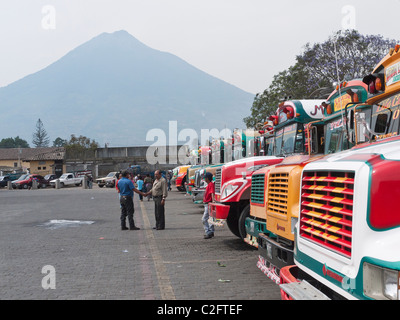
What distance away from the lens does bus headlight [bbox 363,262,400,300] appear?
115 inches

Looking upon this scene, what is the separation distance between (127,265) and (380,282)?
6.33 metres

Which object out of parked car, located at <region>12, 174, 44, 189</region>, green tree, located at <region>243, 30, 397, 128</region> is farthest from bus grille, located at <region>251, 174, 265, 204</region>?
parked car, located at <region>12, 174, 44, 189</region>

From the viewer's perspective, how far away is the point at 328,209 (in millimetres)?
3742

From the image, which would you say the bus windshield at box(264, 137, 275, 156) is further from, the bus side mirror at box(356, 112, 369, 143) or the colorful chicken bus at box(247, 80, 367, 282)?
the bus side mirror at box(356, 112, 369, 143)

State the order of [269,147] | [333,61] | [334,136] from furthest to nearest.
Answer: [333,61] < [269,147] < [334,136]

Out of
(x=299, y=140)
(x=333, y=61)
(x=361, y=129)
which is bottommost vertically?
(x=361, y=129)

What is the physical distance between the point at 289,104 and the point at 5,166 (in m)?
92.9

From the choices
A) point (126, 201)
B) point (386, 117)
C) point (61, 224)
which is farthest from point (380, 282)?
point (61, 224)

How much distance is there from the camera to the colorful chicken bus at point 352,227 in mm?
3045

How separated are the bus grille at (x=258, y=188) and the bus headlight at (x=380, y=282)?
4510mm

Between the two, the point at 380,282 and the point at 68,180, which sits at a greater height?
the point at 380,282

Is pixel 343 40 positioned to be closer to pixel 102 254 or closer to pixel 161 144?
pixel 102 254

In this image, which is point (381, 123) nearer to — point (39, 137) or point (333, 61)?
point (333, 61)
